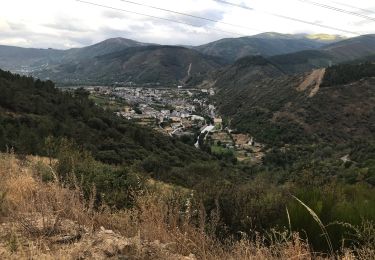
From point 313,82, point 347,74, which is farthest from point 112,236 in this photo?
point 313,82

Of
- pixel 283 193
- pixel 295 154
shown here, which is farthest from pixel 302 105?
pixel 283 193

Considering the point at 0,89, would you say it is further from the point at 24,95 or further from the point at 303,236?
the point at 303,236

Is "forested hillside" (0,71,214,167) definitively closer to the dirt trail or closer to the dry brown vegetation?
the dry brown vegetation

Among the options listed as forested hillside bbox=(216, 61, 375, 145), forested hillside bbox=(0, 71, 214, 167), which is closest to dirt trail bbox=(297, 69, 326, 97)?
forested hillside bbox=(216, 61, 375, 145)

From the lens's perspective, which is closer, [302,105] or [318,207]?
[318,207]

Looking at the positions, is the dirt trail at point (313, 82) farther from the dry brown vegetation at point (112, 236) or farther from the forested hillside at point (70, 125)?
the dry brown vegetation at point (112, 236)

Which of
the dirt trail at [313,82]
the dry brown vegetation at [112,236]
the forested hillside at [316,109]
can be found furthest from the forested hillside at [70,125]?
the dirt trail at [313,82]

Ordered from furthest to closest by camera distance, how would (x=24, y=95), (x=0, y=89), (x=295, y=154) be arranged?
(x=295, y=154)
(x=24, y=95)
(x=0, y=89)

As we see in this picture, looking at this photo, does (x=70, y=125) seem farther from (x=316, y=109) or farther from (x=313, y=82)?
(x=313, y=82)
